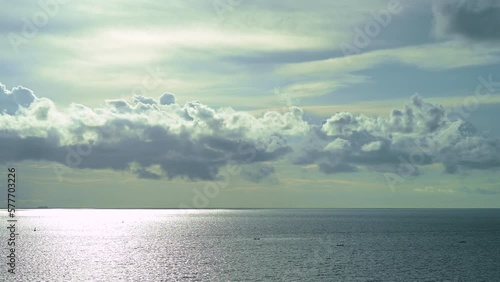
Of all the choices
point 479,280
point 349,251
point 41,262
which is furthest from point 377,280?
point 41,262

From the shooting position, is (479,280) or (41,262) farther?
(41,262)

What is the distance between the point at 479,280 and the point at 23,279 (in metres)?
99.2

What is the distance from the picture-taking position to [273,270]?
13412 centimetres

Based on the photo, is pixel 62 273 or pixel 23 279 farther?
pixel 62 273

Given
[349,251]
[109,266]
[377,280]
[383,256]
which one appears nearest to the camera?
[377,280]

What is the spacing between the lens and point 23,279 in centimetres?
12100

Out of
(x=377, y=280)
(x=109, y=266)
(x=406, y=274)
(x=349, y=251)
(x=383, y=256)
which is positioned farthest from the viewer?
(x=349, y=251)

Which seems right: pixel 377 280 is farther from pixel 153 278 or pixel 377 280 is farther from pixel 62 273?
pixel 62 273

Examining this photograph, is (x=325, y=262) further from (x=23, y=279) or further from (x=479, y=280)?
(x=23, y=279)

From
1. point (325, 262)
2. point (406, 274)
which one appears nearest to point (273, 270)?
point (325, 262)

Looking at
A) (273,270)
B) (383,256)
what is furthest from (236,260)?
(383,256)

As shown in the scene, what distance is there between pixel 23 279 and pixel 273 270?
5665 cm

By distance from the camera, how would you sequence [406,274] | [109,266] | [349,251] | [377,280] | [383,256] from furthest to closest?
[349,251] → [383,256] → [109,266] → [406,274] → [377,280]

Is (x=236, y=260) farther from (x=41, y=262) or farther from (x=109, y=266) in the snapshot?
(x=41, y=262)
